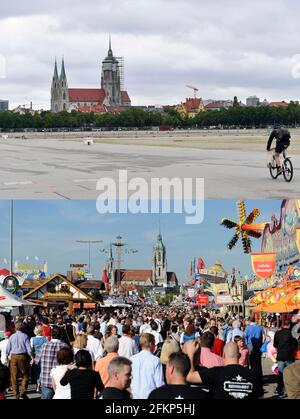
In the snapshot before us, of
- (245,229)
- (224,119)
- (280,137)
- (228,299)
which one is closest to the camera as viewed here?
(280,137)

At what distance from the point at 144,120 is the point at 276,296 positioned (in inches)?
6859

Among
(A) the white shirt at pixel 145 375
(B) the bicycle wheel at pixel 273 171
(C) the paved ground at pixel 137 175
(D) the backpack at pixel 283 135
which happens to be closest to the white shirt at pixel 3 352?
(A) the white shirt at pixel 145 375

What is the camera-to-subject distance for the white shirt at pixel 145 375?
893cm

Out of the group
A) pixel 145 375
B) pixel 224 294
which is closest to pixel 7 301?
pixel 145 375

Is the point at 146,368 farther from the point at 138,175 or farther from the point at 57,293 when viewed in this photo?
the point at 57,293

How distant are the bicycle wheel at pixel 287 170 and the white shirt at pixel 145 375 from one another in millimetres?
16446

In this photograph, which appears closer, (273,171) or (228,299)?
(273,171)

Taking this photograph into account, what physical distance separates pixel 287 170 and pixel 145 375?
55.3 ft

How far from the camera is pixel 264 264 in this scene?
104ft

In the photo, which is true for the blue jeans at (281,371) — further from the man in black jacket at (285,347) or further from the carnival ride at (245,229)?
the carnival ride at (245,229)

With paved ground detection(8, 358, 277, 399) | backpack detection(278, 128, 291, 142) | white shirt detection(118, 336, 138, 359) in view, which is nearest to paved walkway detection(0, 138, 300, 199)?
backpack detection(278, 128, 291, 142)

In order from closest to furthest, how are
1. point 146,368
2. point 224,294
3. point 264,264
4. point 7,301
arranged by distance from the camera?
point 146,368, point 7,301, point 264,264, point 224,294

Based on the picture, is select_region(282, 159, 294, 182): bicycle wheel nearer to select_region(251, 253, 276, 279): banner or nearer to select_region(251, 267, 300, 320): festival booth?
select_region(251, 267, 300, 320): festival booth

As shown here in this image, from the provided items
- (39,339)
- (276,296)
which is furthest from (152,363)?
(276,296)
